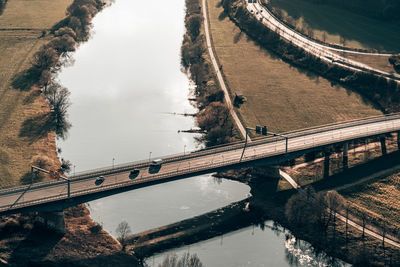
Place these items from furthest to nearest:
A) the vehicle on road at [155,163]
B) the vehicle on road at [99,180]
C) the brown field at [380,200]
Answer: the brown field at [380,200] < the vehicle on road at [155,163] < the vehicle on road at [99,180]

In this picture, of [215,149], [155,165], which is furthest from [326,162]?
[155,165]

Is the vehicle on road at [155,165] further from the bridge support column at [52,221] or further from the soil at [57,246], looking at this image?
the bridge support column at [52,221]

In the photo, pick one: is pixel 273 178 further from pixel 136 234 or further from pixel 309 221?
pixel 136 234

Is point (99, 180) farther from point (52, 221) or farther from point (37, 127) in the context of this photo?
point (37, 127)

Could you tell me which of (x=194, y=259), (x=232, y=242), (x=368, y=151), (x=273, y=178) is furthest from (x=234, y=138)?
(x=194, y=259)

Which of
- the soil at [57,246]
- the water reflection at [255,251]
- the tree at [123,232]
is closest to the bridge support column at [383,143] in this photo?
the water reflection at [255,251]

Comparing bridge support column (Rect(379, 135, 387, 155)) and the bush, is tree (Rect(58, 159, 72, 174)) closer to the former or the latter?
the bush

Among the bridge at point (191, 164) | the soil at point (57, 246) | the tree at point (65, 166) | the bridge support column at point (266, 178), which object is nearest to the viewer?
the soil at point (57, 246)
